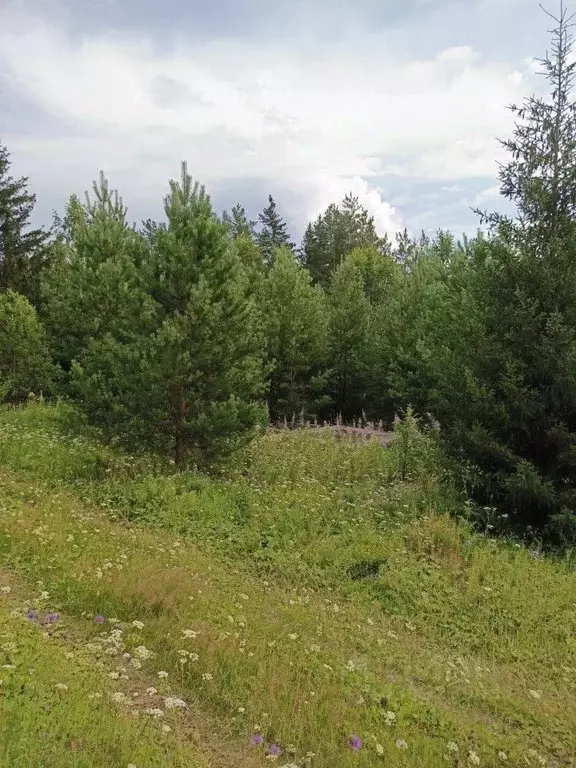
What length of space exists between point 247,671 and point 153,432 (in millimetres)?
6920

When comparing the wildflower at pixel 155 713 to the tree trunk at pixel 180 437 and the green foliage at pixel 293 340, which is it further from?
the green foliage at pixel 293 340

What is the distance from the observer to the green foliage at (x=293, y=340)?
22984 millimetres

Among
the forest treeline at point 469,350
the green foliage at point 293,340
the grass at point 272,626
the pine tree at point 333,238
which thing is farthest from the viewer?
the pine tree at point 333,238

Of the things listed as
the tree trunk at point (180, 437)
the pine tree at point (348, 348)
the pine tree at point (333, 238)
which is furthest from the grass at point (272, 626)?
the pine tree at point (333, 238)

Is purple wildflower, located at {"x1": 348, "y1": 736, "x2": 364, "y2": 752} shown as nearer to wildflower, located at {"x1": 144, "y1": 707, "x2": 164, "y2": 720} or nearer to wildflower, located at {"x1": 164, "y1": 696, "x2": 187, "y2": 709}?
wildflower, located at {"x1": 164, "y1": 696, "x2": 187, "y2": 709}

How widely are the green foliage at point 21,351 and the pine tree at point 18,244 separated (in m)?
8.59

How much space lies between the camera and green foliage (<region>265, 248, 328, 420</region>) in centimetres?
2298

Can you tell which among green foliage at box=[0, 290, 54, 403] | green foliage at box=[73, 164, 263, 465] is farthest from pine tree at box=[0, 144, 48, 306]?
green foliage at box=[73, 164, 263, 465]

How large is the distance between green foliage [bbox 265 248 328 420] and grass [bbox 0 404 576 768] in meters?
12.4

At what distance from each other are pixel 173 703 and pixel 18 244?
3333 centimetres

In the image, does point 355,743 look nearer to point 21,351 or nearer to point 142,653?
point 142,653

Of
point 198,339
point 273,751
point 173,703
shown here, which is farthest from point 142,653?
point 198,339

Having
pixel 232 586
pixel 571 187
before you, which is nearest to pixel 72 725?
pixel 232 586

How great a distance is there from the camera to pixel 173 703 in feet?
14.4
